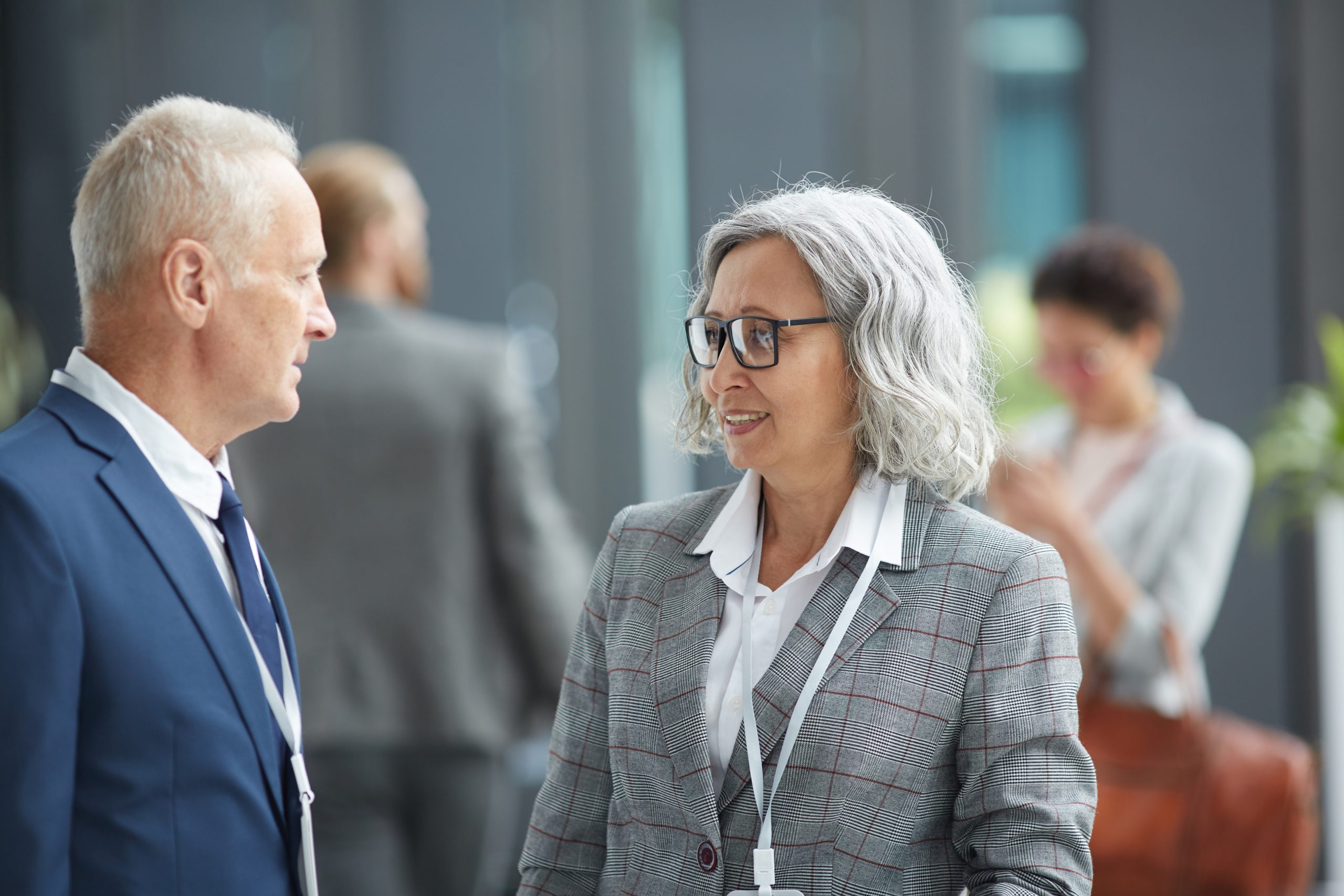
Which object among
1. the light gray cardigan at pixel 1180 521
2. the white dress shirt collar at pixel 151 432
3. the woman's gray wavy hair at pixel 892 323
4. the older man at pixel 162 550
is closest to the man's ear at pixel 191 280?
the older man at pixel 162 550

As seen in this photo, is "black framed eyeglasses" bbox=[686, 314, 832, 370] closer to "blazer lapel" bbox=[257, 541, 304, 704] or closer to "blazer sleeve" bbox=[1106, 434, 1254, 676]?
"blazer lapel" bbox=[257, 541, 304, 704]

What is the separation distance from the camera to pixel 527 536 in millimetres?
2736

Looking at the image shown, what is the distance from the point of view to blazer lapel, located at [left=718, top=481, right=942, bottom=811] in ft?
4.69

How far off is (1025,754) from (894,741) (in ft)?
0.47

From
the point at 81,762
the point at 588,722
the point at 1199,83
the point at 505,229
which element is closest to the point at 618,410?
the point at 505,229

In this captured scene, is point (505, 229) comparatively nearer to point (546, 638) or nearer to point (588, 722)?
point (546, 638)

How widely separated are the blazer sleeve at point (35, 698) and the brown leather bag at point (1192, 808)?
2081 millimetres

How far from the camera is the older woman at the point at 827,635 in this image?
4.53ft

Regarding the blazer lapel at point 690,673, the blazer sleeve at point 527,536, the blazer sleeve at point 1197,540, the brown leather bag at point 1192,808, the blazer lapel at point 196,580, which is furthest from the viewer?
the blazer sleeve at point 1197,540

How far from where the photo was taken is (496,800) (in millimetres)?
2760

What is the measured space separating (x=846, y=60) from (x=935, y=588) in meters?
3.53

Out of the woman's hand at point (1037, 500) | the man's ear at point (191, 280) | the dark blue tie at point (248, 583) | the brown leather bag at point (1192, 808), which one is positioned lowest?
the brown leather bag at point (1192, 808)

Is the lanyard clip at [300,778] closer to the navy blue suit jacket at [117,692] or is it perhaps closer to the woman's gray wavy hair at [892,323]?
the navy blue suit jacket at [117,692]

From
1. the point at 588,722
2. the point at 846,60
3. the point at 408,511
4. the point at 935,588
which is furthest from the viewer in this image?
the point at 846,60
